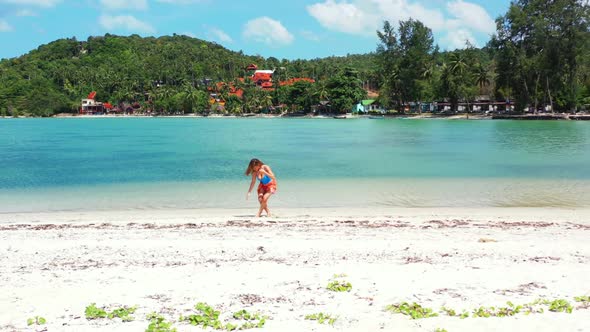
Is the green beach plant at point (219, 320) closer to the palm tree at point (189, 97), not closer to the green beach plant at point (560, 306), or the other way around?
the green beach plant at point (560, 306)

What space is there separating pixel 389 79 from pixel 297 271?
4462 inches

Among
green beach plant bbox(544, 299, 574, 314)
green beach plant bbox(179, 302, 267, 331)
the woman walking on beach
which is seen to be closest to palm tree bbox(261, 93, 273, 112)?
the woman walking on beach

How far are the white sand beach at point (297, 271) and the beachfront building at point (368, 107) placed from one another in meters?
126

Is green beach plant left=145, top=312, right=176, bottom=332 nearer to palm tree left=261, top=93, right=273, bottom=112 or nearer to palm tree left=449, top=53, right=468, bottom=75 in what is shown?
palm tree left=449, top=53, right=468, bottom=75

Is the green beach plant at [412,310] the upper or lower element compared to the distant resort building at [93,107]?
lower

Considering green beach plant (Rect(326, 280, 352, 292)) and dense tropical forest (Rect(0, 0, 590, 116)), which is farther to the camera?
dense tropical forest (Rect(0, 0, 590, 116))

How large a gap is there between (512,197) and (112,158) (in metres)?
25.5

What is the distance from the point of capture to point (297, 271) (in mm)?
7312

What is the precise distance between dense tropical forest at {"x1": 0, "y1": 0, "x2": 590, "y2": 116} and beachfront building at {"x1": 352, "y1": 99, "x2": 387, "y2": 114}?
12.0 feet

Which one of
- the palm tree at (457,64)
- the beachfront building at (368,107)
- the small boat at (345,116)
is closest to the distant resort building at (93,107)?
the small boat at (345,116)

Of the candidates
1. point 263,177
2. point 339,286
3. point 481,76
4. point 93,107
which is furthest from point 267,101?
point 339,286

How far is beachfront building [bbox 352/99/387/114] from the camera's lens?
137500mm

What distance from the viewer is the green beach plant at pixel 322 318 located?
218 inches

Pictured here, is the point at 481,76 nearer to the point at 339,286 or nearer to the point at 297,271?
the point at 297,271
